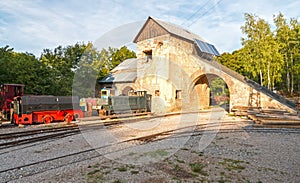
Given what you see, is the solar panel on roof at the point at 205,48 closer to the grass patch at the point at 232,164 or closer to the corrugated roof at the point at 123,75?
the corrugated roof at the point at 123,75

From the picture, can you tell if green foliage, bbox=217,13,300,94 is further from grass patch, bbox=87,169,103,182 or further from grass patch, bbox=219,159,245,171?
grass patch, bbox=87,169,103,182

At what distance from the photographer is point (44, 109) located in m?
12.6

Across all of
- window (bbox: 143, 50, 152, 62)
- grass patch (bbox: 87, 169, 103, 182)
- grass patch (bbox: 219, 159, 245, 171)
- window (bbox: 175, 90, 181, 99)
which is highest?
window (bbox: 143, 50, 152, 62)

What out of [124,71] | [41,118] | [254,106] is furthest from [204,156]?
[124,71]

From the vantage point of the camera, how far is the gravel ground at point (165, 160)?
4.80 m

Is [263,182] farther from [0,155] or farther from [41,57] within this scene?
[41,57]

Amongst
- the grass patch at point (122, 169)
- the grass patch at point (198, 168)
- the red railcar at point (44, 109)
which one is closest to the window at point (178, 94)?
the red railcar at point (44, 109)

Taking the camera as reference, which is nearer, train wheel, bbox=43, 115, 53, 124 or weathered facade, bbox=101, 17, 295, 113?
train wheel, bbox=43, 115, 53, 124

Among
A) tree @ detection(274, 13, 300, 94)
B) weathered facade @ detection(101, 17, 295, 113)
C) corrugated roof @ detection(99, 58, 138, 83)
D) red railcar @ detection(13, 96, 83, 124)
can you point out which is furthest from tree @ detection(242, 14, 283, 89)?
red railcar @ detection(13, 96, 83, 124)

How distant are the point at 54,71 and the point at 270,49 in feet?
79.7

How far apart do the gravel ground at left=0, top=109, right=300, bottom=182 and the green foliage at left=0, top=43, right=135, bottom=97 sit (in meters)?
10.4

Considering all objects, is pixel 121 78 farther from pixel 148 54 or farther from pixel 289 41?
pixel 289 41

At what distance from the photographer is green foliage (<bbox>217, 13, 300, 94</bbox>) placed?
2528cm

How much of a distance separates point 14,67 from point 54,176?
14733 millimetres
